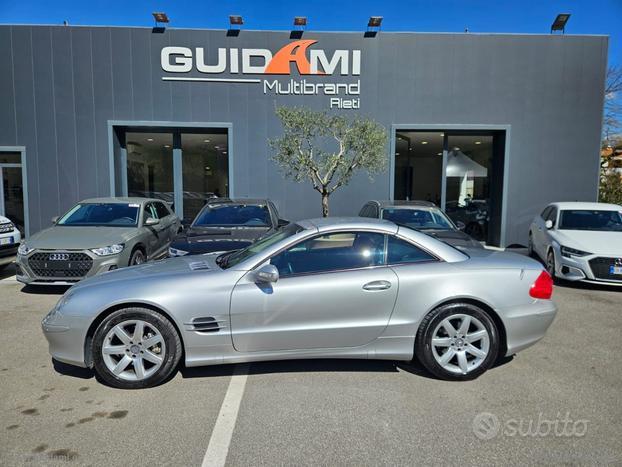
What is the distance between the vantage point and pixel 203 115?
11703mm

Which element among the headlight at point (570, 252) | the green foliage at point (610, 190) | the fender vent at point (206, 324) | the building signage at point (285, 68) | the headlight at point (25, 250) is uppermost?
the building signage at point (285, 68)

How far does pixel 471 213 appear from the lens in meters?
13.1

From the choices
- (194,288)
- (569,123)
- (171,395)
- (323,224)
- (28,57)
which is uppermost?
(28,57)

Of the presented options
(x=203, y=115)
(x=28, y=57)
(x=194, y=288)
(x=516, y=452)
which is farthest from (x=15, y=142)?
(x=516, y=452)

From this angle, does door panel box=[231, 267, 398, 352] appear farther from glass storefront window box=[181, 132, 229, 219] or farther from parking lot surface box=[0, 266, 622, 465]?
Result: glass storefront window box=[181, 132, 229, 219]

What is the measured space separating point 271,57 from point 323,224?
9.07m

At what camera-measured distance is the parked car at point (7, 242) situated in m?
7.23

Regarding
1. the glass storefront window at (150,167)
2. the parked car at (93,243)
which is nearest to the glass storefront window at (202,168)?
the glass storefront window at (150,167)

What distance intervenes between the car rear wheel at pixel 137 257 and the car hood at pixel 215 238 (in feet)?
2.72

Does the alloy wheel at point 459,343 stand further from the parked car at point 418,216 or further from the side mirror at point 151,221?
the side mirror at point 151,221

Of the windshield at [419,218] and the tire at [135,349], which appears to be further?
the windshield at [419,218]

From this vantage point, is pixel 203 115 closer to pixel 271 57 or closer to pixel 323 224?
pixel 271 57

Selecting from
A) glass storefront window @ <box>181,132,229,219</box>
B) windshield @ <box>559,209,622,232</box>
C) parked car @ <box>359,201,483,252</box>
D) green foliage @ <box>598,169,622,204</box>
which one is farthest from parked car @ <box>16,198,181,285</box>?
green foliage @ <box>598,169,622,204</box>

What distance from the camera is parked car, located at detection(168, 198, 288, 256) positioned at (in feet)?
20.6
